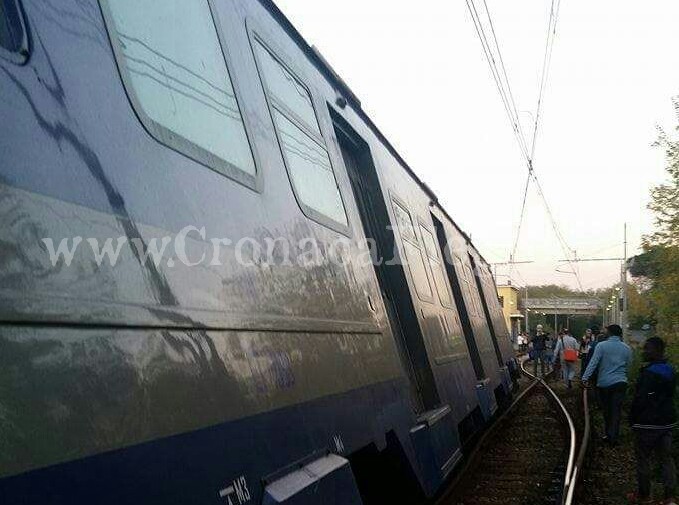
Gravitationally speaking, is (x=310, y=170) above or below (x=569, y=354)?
above

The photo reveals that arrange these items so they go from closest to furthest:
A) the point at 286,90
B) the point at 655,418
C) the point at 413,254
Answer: the point at 286,90
the point at 655,418
the point at 413,254

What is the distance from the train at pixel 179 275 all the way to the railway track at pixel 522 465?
2.50 metres

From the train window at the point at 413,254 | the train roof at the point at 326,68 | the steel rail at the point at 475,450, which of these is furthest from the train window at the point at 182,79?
the steel rail at the point at 475,450

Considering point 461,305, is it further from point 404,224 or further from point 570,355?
point 570,355

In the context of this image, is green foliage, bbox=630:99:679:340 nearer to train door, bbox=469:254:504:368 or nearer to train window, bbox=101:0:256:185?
train door, bbox=469:254:504:368

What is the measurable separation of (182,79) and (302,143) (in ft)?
4.78

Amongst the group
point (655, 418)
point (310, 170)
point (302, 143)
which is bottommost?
point (655, 418)

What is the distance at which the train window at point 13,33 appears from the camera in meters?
1.67

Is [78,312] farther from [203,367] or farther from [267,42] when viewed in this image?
[267,42]

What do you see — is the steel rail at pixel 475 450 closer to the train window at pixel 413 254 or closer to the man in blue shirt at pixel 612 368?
the man in blue shirt at pixel 612 368

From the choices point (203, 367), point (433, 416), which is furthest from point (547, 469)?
point (203, 367)

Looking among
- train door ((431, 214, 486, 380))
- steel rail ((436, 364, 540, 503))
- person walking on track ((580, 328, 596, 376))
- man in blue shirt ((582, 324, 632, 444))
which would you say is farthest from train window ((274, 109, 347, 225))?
person walking on track ((580, 328, 596, 376))

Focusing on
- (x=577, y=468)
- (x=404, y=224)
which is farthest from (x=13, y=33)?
(x=577, y=468)

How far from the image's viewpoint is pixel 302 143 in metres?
4.00
